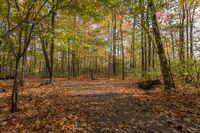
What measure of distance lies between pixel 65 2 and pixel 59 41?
5.53 ft

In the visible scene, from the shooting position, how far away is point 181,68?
941cm

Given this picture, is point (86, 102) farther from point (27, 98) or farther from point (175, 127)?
point (175, 127)

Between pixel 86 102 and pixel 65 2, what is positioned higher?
pixel 65 2

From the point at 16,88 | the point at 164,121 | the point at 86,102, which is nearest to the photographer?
the point at 164,121

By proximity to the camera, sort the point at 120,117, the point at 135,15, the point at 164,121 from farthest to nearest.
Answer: the point at 135,15 < the point at 120,117 < the point at 164,121

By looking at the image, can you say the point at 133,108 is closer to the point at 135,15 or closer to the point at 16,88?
the point at 16,88

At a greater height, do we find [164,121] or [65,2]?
[65,2]

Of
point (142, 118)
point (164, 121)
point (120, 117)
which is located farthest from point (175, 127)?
point (120, 117)

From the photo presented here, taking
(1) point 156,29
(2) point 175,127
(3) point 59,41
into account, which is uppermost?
(1) point 156,29

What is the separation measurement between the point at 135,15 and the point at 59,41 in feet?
14.5

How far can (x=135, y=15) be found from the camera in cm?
1011

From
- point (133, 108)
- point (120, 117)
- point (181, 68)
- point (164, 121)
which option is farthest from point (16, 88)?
point (181, 68)

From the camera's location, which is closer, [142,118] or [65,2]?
[142,118]

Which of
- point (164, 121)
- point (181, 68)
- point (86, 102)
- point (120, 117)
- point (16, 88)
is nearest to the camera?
point (164, 121)
